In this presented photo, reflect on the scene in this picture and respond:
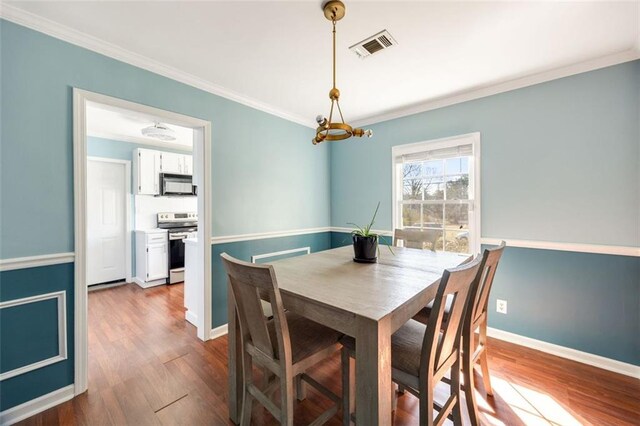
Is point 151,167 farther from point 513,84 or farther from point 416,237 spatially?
point 513,84

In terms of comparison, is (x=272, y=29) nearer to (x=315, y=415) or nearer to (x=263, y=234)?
(x=263, y=234)

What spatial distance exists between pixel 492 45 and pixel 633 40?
38.6 inches

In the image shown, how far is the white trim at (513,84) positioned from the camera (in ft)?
6.57

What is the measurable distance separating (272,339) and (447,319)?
851 mm

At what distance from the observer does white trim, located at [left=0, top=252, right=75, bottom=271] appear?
1566 mm

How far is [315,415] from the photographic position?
159 cm

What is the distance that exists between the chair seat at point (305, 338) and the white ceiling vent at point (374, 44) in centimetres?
198

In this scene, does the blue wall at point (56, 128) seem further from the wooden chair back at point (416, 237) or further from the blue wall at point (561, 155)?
the blue wall at point (561, 155)

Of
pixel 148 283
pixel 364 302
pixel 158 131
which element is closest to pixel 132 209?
pixel 148 283

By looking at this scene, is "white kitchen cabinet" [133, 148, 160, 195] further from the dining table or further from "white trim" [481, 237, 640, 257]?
"white trim" [481, 237, 640, 257]

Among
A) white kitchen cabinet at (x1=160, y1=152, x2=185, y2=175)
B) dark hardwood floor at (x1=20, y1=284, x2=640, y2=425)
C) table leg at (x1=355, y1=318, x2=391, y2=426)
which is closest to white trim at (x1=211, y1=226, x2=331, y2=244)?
dark hardwood floor at (x1=20, y1=284, x2=640, y2=425)

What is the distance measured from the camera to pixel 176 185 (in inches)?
181

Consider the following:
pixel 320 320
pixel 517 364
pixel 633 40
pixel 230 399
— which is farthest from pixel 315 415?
pixel 633 40

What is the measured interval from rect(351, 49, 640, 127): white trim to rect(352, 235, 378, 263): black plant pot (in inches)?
78.8
